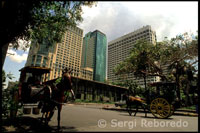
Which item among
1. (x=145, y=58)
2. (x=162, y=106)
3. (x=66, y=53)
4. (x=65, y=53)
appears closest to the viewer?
(x=162, y=106)

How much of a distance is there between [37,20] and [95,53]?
168 m

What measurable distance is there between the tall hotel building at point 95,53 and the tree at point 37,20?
160 metres

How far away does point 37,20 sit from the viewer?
28.7 ft

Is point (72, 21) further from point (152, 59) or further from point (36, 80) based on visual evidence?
point (152, 59)

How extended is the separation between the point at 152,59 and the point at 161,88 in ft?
33.4

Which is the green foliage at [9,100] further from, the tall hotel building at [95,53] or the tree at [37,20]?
the tall hotel building at [95,53]

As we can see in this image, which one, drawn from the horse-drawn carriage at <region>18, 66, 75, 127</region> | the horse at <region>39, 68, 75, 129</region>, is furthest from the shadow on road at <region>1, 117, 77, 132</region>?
the horse at <region>39, 68, 75, 129</region>

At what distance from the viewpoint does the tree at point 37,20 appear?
3524mm

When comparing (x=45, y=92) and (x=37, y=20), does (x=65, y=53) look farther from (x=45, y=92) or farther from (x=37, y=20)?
(x=45, y=92)

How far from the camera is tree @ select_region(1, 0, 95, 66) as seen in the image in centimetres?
352

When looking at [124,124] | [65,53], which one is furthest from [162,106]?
[65,53]

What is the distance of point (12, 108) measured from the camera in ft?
19.2

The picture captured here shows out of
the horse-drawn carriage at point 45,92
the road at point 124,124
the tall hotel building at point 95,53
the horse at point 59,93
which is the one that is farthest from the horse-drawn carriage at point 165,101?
the tall hotel building at point 95,53

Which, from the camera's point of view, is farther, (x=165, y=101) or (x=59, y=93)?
(x=165, y=101)
